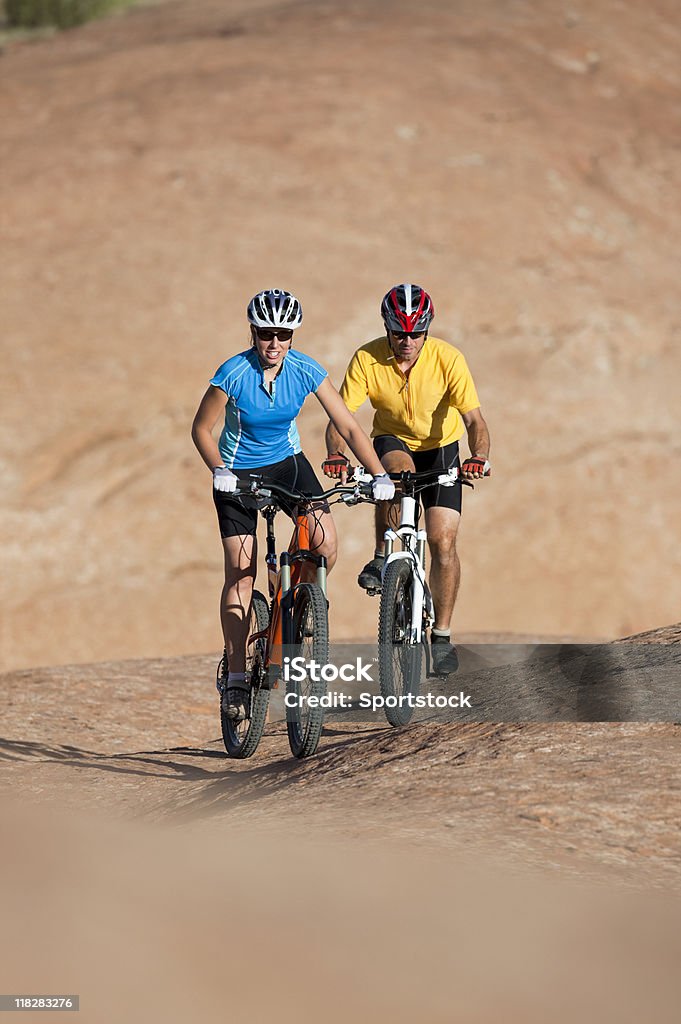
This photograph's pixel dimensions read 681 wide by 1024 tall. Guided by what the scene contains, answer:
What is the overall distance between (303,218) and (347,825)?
16.0 metres

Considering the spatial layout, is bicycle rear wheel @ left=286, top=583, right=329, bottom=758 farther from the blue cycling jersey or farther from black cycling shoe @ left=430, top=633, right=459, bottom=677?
black cycling shoe @ left=430, top=633, right=459, bottom=677

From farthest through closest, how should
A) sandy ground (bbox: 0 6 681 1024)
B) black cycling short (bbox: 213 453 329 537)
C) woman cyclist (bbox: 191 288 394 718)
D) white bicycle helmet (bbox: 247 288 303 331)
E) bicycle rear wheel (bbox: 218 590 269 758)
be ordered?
bicycle rear wheel (bbox: 218 590 269 758)
black cycling short (bbox: 213 453 329 537)
woman cyclist (bbox: 191 288 394 718)
white bicycle helmet (bbox: 247 288 303 331)
sandy ground (bbox: 0 6 681 1024)

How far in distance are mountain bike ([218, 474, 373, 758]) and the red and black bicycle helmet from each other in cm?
106

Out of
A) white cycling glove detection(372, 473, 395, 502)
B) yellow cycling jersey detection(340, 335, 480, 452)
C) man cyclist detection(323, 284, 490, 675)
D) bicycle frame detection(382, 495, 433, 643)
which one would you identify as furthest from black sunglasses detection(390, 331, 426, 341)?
white cycling glove detection(372, 473, 395, 502)

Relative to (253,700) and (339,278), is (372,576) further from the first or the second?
(339,278)

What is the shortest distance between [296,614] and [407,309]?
6.30 ft

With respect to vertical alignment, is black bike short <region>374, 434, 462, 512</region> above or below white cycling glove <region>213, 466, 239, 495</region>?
above

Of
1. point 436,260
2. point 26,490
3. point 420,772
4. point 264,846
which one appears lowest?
point 264,846

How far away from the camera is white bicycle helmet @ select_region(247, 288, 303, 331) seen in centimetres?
655

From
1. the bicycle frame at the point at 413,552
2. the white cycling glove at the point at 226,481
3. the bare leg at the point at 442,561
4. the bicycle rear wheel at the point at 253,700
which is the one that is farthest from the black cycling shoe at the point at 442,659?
the white cycling glove at the point at 226,481

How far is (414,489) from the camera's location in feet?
25.0

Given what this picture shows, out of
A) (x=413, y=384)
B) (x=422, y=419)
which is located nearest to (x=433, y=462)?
(x=422, y=419)

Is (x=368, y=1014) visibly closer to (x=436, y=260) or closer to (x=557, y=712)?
(x=557, y=712)

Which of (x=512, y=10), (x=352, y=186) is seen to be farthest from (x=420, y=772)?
(x=512, y=10)
